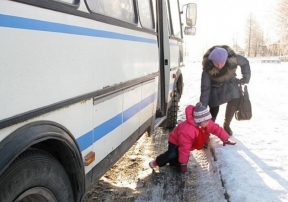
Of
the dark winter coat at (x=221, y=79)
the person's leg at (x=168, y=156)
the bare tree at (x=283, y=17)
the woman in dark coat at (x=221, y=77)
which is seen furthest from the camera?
the bare tree at (x=283, y=17)

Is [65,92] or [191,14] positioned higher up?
[191,14]

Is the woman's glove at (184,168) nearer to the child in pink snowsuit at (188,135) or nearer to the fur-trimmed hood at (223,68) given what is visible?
the child in pink snowsuit at (188,135)

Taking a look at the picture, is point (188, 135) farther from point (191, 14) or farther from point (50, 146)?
point (191, 14)

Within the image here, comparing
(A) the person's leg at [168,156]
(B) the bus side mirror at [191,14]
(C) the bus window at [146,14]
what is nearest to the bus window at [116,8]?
(C) the bus window at [146,14]

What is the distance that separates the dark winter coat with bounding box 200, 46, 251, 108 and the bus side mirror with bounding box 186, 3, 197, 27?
1.59m

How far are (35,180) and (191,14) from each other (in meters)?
5.34

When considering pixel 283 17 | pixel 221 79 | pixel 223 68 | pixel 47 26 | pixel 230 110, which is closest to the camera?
pixel 47 26

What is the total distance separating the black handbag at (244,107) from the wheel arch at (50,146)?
12.0 ft

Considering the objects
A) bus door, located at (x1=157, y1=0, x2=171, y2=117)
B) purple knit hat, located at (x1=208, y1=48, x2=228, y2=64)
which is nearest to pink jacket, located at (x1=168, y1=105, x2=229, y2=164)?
purple knit hat, located at (x1=208, y1=48, x2=228, y2=64)

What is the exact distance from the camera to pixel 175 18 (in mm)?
6691

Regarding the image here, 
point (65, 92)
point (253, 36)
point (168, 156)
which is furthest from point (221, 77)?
point (253, 36)

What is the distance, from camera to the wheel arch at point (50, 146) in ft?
5.75

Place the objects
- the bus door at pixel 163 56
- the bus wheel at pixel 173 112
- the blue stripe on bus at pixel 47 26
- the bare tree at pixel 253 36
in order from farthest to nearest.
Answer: the bare tree at pixel 253 36, the bus wheel at pixel 173 112, the bus door at pixel 163 56, the blue stripe on bus at pixel 47 26

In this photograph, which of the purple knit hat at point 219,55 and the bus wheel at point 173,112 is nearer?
the purple knit hat at point 219,55
